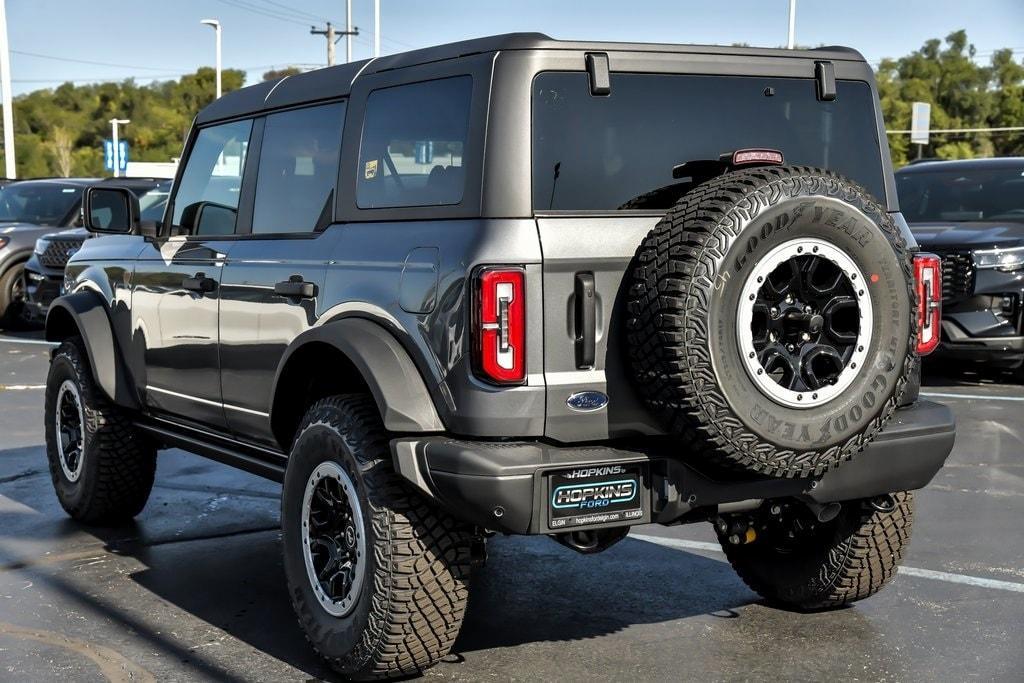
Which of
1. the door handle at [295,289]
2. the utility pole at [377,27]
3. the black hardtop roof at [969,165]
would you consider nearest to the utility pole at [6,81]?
the utility pole at [377,27]

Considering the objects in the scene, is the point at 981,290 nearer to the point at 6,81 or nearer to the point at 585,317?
the point at 585,317

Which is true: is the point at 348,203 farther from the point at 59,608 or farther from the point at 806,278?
the point at 59,608

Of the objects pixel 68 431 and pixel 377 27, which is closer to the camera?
pixel 68 431

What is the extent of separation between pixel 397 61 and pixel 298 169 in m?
0.73

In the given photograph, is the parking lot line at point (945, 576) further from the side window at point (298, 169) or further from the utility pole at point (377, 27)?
the utility pole at point (377, 27)

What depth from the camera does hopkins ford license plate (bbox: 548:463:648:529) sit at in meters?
3.80

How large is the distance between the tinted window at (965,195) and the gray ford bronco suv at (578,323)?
285 inches

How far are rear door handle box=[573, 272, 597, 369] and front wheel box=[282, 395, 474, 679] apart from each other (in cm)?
69

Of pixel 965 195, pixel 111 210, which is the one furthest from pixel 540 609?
pixel 965 195

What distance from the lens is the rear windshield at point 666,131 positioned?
4.00 m

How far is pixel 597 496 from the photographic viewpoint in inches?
151

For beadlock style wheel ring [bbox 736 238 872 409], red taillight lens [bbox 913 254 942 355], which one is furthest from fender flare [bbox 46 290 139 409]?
red taillight lens [bbox 913 254 942 355]

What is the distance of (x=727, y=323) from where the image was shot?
372 centimetres

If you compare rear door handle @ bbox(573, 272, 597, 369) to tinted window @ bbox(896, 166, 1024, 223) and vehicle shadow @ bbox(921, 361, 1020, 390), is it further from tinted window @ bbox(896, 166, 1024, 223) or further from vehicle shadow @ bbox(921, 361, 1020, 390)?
tinted window @ bbox(896, 166, 1024, 223)
